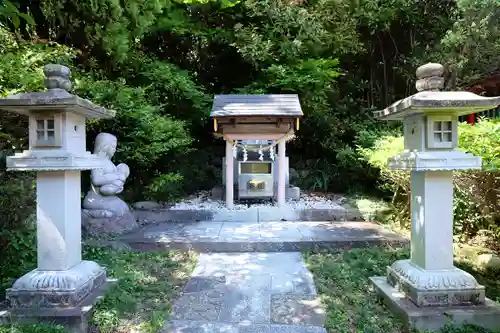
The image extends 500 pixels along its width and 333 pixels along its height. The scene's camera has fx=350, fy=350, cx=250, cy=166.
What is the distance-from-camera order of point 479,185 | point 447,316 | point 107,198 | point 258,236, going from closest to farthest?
point 447,316 → point 479,185 → point 258,236 → point 107,198

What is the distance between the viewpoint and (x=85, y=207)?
665 cm

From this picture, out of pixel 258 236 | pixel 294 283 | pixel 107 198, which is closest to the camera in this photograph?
pixel 294 283

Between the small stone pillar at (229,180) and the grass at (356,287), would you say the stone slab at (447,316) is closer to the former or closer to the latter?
the grass at (356,287)

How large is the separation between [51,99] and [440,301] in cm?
421

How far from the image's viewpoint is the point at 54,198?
3.59 metres

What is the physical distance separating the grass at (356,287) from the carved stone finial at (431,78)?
89.3 inches

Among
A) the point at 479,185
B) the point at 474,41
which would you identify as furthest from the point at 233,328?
the point at 474,41

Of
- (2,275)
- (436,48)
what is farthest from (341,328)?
(436,48)

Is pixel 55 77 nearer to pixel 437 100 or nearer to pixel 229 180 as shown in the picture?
pixel 437 100

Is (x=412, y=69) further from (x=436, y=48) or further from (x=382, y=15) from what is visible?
(x=382, y=15)

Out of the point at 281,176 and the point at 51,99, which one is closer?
the point at 51,99

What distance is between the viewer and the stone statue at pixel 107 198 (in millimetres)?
6412

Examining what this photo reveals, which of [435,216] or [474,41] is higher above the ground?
[474,41]

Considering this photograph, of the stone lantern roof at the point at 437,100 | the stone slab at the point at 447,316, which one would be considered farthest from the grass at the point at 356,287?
the stone lantern roof at the point at 437,100
